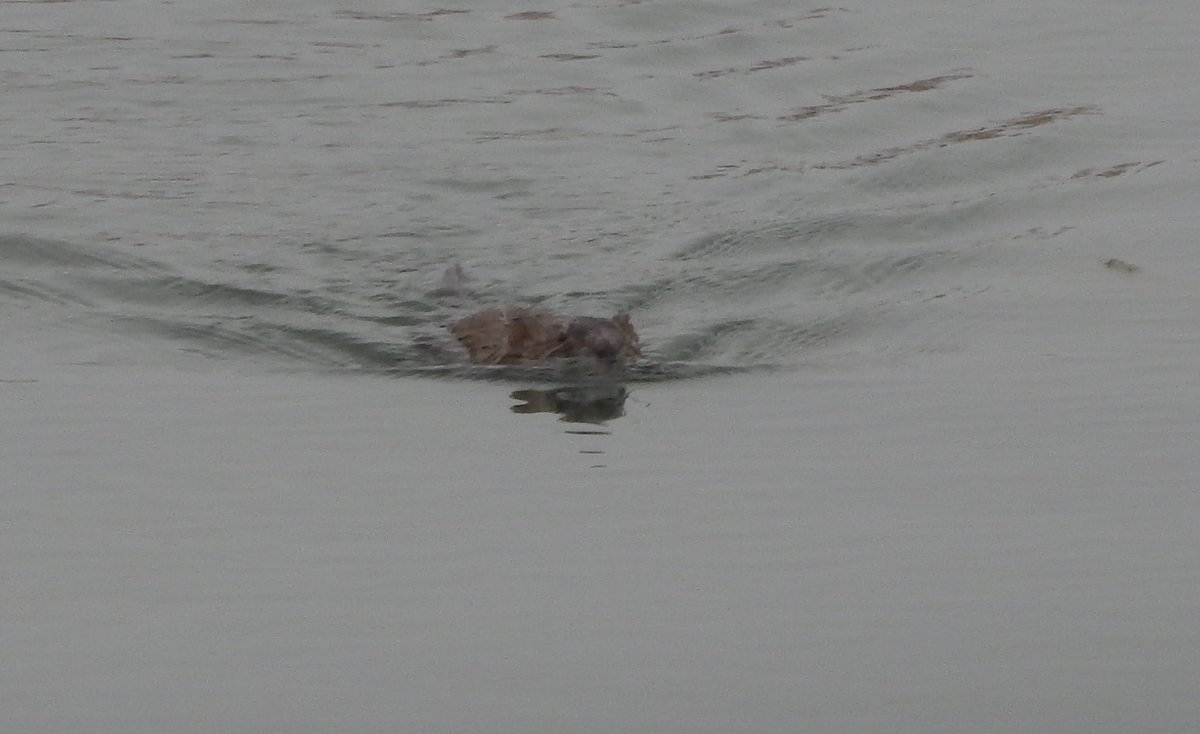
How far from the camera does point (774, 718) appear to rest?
591cm

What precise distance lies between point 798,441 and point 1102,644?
235cm

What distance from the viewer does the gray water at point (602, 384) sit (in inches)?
248

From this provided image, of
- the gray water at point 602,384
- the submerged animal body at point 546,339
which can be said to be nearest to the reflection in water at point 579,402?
the gray water at point 602,384

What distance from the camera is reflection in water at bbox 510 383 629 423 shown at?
933 cm

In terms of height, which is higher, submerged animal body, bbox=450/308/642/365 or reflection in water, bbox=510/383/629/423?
submerged animal body, bbox=450/308/642/365

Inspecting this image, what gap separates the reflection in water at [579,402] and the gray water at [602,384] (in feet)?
0.10

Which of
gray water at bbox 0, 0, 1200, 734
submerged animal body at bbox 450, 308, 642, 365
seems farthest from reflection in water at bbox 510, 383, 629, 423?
submerged animal body at bbox 450, 308, 642, 365

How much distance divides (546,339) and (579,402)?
21.2 inches

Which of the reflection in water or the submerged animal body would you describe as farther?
the submerged animal body

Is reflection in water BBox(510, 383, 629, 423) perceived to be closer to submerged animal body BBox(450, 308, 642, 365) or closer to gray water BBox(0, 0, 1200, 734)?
gray water BBox(0, 0, 1200, 734)

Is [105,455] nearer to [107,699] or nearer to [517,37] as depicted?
[107,699]

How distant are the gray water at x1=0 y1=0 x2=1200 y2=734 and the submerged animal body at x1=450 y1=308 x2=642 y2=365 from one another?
0.13 metres

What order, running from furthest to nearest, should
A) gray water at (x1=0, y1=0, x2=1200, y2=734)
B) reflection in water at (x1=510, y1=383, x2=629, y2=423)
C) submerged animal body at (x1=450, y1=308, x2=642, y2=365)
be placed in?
submerged animal body at (x1=450, y1=308, x2=642, y2=365) < reflection in water at (x1=510, y1=383, x2=629, y2=423) < gray water at (x1=0, y1=0, x2=1200, y2=734)

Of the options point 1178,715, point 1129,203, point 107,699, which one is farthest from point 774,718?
point 1129,203
